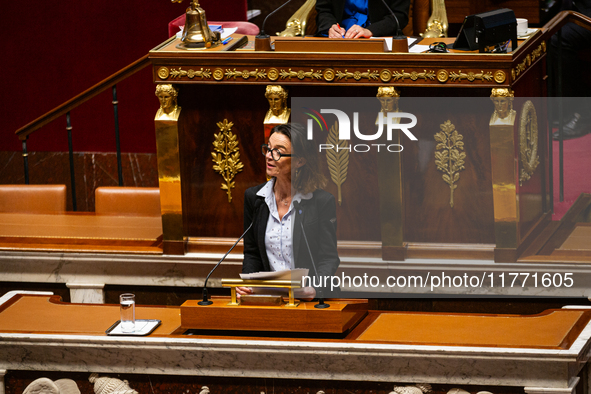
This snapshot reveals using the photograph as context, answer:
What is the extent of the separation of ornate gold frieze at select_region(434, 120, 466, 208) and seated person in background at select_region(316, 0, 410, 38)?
2.38ft

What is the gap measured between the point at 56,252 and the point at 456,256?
77.2 inches

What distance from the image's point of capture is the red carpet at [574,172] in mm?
5148

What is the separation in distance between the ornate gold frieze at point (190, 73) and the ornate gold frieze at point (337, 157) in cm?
64

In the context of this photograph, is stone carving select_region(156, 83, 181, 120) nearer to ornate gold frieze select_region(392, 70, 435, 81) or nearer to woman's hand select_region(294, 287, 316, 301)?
ornate gold frieze select_region(392, 70, 435, 81)

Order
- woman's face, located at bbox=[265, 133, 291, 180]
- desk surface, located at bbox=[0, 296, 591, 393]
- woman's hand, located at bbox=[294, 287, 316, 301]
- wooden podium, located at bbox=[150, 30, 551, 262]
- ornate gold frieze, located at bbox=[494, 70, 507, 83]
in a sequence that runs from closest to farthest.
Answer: desk surface, located at bbox=[0, 296, 591, 393]
woman's hand, located at bbox=[294, 287, 316, 301]
woman's face, located at bbox=[265, 133, 291, 180]
ornate gold frieze, located at bbox=[494, 70, 507, 83]
wooden podium, located at bbox=[150, 30, 551, 262]

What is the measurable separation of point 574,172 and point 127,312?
3324mm

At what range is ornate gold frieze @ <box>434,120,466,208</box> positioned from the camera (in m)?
4.16

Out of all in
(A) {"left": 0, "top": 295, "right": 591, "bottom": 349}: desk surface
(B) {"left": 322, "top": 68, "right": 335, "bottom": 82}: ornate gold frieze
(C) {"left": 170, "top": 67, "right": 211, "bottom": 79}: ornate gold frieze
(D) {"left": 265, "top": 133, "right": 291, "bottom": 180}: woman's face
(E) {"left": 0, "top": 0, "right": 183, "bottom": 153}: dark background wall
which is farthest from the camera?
(E) {"left": 0, "top": 0, "right": 183, "bottom": 153}: dark background wall

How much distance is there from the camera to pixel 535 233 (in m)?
4.41

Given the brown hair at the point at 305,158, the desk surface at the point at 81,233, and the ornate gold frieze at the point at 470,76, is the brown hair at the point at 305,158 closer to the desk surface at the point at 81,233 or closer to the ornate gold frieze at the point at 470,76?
the ornate gold frieze at the point at 470,76

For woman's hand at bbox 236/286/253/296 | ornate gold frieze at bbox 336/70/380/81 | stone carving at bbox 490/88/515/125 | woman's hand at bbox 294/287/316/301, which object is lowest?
woman's hand at bbox 294/287/316/301

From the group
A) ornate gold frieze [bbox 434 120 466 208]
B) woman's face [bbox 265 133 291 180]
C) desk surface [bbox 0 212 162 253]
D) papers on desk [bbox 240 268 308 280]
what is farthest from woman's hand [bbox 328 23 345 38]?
papers on desk [bbox 240 268 308 280]

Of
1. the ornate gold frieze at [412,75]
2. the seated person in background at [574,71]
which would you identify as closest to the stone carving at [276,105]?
the ornate gold frieze at [412,75]

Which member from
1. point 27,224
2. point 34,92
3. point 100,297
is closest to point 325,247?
point 100,297
